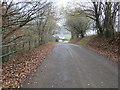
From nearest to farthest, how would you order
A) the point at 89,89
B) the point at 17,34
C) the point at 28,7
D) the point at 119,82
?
the point at 89,89
the point at 119,82
the point at 28,7
the point at 17,34

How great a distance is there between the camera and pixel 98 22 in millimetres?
17953

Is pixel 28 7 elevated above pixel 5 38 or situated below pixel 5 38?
above

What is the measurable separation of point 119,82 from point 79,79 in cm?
139

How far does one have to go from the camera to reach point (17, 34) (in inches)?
439

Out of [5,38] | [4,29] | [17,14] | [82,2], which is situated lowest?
[5,38]

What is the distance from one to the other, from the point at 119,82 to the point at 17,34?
978 cm

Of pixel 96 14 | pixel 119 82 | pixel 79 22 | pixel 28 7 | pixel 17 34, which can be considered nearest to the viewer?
pixel 119 82

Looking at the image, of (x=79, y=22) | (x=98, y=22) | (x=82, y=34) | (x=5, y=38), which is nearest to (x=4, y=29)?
(x=5, y=38)

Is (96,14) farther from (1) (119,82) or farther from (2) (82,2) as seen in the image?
(1) (119,82)

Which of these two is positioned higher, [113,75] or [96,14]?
[96,14]

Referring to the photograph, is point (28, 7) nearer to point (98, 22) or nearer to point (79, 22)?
point (98, 22)

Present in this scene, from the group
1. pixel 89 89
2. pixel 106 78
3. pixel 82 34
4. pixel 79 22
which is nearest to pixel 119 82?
pixel 106 78

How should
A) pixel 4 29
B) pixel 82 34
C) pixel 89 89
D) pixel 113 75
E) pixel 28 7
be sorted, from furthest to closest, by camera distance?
pixel 82 34
pixel 28 7
pixel 4 29
pixel 113 75
pixel 89 89

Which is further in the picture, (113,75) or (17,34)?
(17,34)
